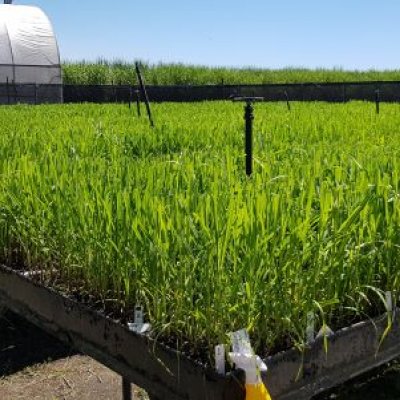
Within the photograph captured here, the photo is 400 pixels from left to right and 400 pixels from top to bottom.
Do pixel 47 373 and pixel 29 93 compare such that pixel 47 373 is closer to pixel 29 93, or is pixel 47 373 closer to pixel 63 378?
pixel 63 378

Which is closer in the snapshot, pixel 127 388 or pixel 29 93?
pixel 127 388

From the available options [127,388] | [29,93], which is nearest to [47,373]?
[127,388]

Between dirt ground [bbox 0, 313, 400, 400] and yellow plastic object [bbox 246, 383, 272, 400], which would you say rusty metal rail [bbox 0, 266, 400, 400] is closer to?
yellow plastic object [bbox 246, 383, 272, 400]

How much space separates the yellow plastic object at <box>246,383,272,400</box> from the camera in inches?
51.2

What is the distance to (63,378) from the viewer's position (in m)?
2.91

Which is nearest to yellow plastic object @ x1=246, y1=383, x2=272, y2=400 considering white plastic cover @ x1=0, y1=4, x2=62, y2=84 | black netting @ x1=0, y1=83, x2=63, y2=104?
black netting @ x1=0, y1=83, x2=63, y2=104

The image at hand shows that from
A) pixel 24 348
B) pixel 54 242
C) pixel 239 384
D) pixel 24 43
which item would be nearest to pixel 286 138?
pixel 24 348

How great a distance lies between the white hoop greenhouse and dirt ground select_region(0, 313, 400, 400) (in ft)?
57.4

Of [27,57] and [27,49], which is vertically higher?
[27,49]

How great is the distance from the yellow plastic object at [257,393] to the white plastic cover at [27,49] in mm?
21063

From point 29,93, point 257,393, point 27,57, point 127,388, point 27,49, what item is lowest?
point 127,388

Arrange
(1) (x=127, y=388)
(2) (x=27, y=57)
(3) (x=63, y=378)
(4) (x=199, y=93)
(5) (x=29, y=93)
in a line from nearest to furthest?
(1) (x=127, y=388) → (3) (x=63, y=378) → (5) (x=29, y=93) → (4) (x=199, y=93) → (2) (x=27, y=57)

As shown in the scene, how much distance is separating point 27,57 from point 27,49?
0.31 m

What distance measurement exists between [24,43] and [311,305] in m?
22.3
